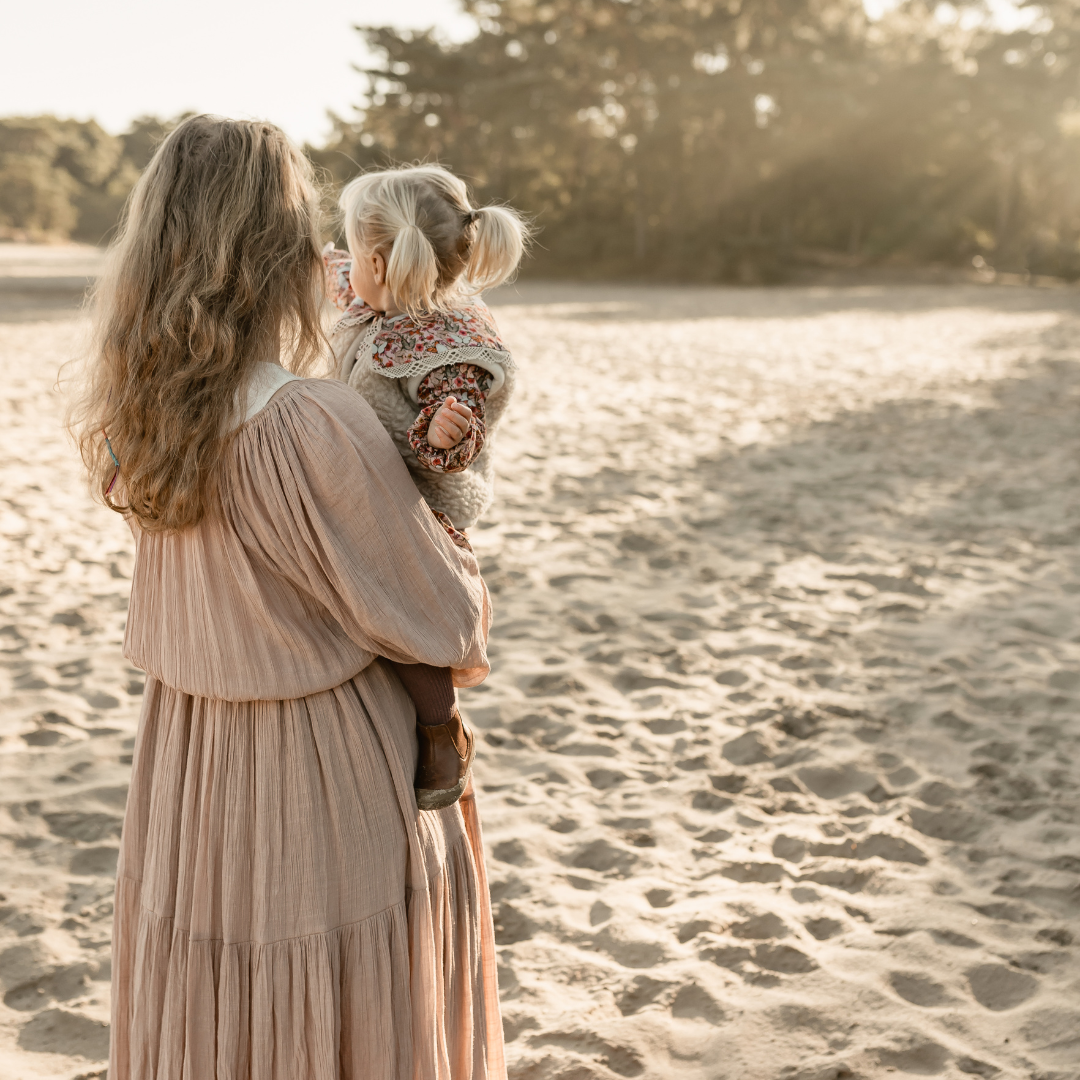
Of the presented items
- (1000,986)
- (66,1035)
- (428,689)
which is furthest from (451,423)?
(1000,986)

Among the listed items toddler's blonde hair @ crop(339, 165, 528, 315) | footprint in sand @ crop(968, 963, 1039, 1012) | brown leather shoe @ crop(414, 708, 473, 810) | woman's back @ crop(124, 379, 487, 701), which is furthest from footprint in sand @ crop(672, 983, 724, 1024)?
toddler's blonde hair @ crop(339, 165, 528, 315)

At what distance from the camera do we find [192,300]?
1.31m

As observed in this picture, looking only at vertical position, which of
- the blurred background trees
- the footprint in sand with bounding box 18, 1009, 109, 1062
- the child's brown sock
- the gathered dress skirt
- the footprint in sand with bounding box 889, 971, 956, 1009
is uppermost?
the blurred background trees

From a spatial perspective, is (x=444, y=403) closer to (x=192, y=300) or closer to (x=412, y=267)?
(x=412, y=267)

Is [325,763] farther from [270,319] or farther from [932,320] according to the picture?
[932,320]

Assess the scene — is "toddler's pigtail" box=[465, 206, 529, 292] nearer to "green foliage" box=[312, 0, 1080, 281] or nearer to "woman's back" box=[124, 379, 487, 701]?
"woman's back" box=[124, 379, 487, 701]

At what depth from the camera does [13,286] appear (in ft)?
72.2

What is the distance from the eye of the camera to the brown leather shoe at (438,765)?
5.11 ft

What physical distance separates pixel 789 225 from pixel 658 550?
29.7 m

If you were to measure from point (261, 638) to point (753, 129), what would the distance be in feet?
106

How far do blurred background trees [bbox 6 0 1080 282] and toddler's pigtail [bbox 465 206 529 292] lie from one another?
89.1 feet

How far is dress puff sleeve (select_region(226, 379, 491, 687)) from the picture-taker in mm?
1362

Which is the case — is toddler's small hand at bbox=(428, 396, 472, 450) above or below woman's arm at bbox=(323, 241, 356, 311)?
below

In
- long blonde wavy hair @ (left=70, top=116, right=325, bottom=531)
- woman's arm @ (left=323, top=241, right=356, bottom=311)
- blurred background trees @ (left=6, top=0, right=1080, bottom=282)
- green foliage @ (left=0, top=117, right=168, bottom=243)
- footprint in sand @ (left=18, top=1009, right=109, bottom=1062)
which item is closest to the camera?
long blonde wavy hair @ (left=70, top=116, right=325, bottom=531)
